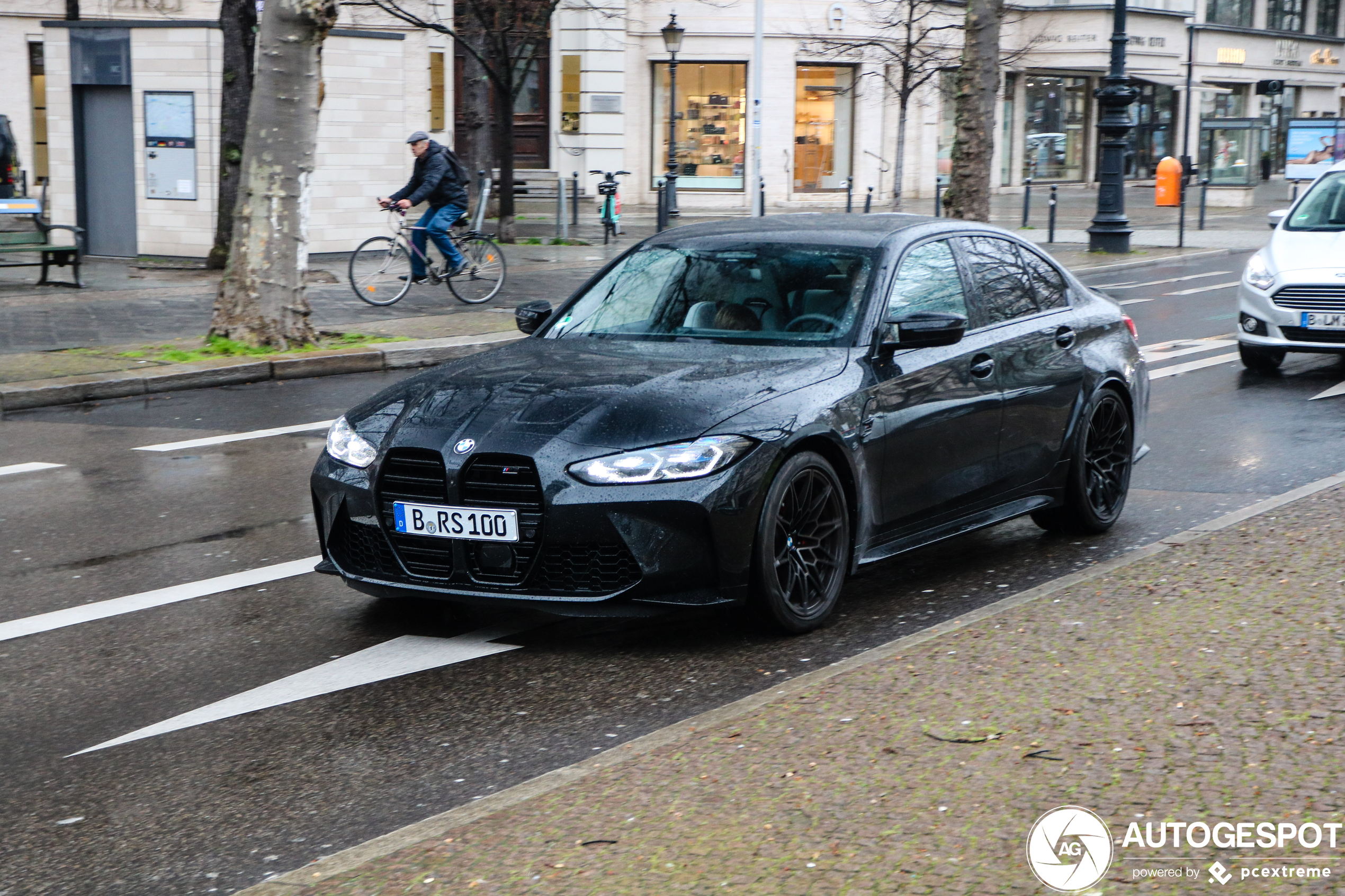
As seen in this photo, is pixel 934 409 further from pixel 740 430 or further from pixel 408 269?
pixel 408 269

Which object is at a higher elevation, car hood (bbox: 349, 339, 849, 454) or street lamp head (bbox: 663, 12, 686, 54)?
street lamp head (bbox: 663, 12, 686, 54)

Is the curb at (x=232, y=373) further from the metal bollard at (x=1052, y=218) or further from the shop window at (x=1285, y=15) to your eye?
the shop window at (x=1285, y=15)

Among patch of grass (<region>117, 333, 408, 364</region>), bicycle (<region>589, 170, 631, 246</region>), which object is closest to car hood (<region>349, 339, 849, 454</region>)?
patch of grass (<region>117, 333, 408, 364</region>)

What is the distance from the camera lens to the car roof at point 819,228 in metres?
6.48

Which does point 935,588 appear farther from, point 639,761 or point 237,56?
point 237,56

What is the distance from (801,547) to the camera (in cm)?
561

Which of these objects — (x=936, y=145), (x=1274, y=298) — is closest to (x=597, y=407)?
(x=1274, y=298)

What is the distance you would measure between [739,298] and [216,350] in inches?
319

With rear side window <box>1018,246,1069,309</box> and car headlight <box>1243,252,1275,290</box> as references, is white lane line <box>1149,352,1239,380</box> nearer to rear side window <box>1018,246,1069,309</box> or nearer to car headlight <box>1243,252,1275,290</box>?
car headlight <box>1243,252,1275,290</box>

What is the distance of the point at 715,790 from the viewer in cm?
388

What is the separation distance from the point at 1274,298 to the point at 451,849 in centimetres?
1090

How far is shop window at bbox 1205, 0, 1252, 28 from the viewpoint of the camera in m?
56.9

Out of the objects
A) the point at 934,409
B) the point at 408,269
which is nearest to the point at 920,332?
the point at 934,409

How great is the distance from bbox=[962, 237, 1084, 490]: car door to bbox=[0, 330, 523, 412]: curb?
5141 millimetres
